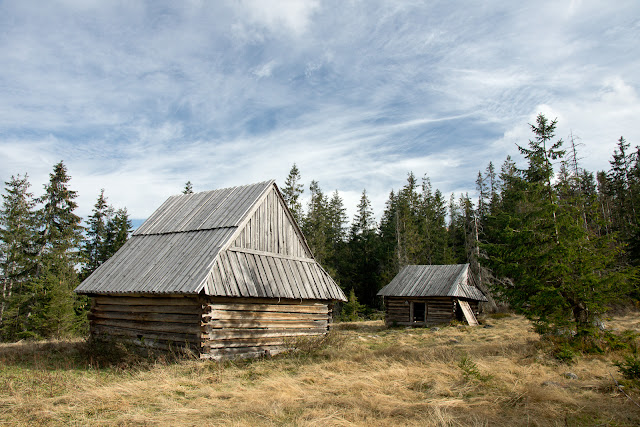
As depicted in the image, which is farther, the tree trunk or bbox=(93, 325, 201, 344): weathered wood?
the tree trunk

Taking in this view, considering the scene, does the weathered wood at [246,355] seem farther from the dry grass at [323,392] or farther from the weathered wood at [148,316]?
the weathered wood at [148,316]

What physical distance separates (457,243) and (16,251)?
4939 cm

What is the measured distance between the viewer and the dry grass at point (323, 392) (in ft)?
22.4

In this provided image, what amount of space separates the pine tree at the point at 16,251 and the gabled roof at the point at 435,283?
27183 mm

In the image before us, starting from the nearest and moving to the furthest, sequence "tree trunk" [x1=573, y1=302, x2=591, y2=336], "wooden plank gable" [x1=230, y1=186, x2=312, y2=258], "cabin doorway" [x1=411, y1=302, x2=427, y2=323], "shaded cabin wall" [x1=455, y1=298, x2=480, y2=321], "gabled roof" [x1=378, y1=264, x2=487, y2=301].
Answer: "tree trunk" [x1=573, y1=302, x2=591, y2=336], "wooden plank gable" [x1=230, y1=186, x2=312, y2=258], "gabled roof" [x1=378, y1=264, x2=487, y2=301], "shaded cabin wall" [x1=455, y1=298, x2=480, y2=321], "cabin doorway" [x1=411, y1=302, x2=427, y2=323]

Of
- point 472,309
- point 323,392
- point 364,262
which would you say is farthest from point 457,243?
point 323,392

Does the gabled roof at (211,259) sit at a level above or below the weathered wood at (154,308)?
above

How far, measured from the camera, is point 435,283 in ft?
95.0

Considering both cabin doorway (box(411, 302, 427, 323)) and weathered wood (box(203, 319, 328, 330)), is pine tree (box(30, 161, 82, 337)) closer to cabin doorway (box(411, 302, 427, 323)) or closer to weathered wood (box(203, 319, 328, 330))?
weathered wood (box(203, 319, 328, 330))

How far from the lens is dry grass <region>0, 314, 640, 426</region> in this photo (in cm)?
684

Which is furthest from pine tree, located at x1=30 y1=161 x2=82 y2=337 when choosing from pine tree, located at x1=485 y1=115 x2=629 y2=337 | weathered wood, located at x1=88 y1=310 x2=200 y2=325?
pine tree, located at x1=485 y1=115 x2=629 y2=337

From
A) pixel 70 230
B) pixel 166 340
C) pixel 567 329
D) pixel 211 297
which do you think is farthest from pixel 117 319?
pixel 70 230

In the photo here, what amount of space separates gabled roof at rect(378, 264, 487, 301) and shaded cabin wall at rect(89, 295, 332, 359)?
544 inches

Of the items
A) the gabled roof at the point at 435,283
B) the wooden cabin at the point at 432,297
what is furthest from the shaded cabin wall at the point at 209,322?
the wooden cabin at the point at 432,297
